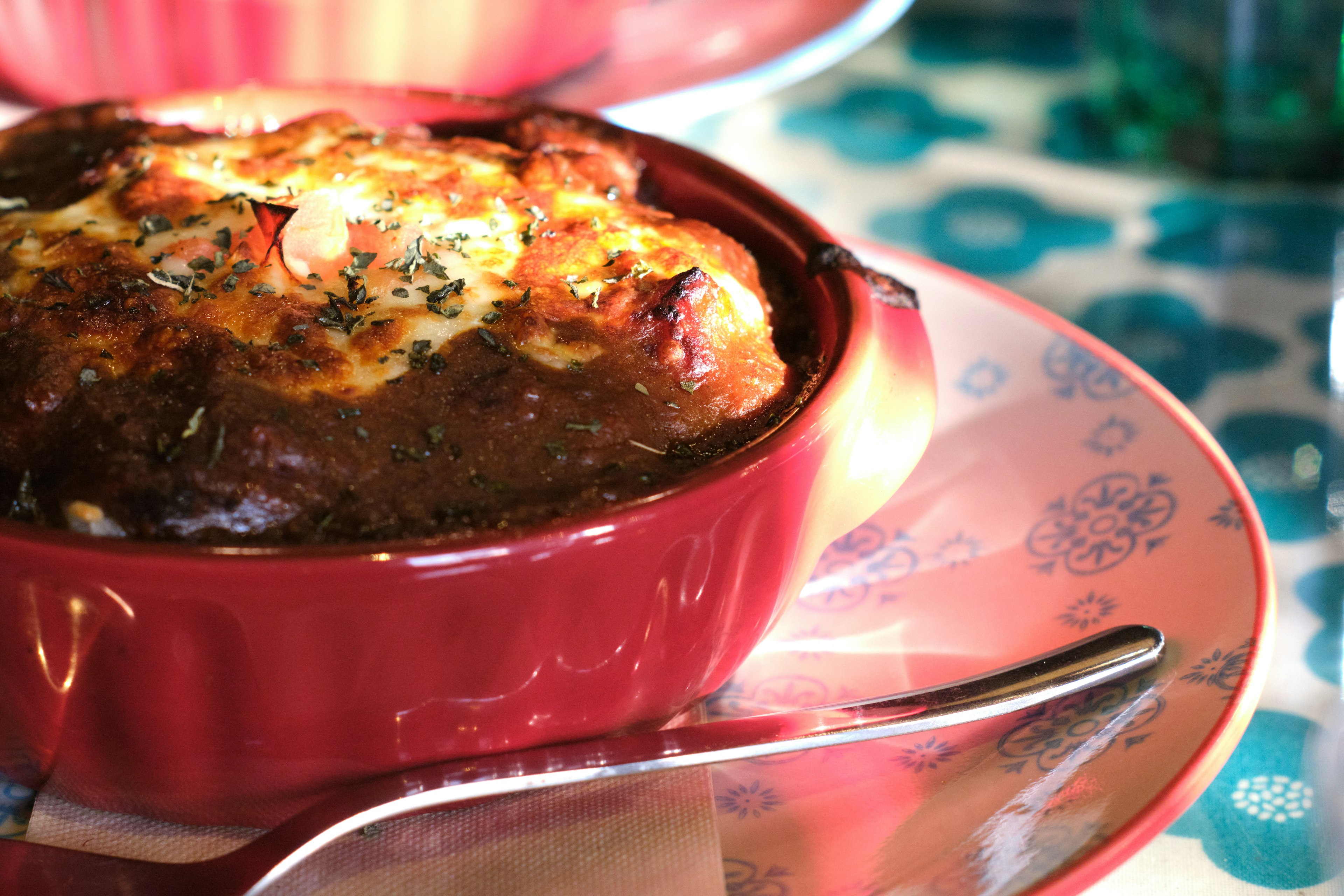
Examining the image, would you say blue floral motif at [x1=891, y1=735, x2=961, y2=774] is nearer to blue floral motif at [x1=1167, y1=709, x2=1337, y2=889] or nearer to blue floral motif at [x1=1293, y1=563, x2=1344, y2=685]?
blue floral motif at [x1=1167, y1=709, x2=1337, y2=889]

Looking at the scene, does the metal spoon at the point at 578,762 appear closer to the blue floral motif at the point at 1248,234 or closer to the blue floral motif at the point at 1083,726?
the blue floral motif at the point at 1083,726

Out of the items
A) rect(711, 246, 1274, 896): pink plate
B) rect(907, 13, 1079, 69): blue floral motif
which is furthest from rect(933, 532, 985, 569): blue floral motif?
rect(907, 13, 1079, 69): blue floral motif

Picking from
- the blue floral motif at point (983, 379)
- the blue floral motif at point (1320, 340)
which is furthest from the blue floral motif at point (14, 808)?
the blue floral motif at point (1320, 340)

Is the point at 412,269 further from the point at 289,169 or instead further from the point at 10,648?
the point at 10,648

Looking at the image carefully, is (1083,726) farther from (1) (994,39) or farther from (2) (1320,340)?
(1) (994,39)

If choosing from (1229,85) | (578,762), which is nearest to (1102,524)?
(578,762)

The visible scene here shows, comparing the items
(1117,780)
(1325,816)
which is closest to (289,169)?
(1117,780)
